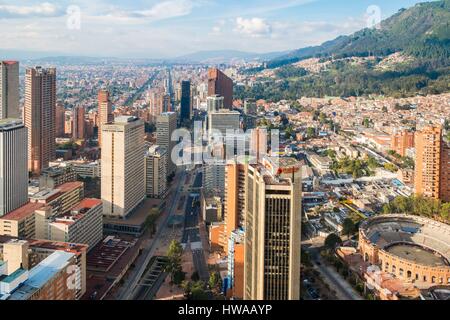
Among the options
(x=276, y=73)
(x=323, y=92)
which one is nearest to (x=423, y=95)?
(x=323, y=92)

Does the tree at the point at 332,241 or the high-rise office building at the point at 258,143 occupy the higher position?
the high-rise office building at the point at 258,143

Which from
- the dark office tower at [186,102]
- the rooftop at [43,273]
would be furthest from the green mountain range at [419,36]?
the rooftop at [43,273]

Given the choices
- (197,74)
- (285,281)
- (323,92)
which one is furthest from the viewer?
(323,92)

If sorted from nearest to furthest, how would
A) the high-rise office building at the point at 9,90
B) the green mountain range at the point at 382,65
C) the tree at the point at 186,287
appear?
the tree at the point at 186,287
the high-rise office building at the point at 9,90
the green mountain range at the point at 382,65

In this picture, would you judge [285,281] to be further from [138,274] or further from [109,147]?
[109,147]

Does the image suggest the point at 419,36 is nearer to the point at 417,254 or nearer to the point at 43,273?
the point at 417,254

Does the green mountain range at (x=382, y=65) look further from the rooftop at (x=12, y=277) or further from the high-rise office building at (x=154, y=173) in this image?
the rooftop at (x=12, y=277)

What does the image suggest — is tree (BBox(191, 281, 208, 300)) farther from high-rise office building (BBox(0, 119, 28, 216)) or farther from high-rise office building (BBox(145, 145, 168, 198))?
high-rise office building (BBox(145, 145, 168, 198))
